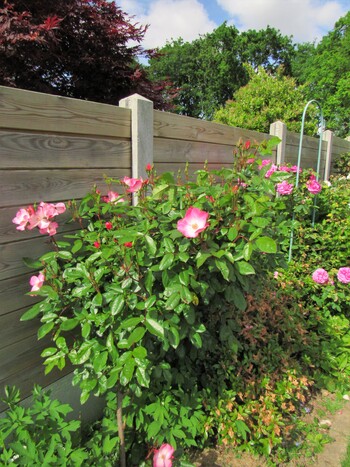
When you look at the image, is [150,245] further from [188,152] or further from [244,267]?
[188,152]

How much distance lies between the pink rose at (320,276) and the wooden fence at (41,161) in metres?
1.70

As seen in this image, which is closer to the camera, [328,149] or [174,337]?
[174,337]

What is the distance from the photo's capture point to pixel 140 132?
205 cm

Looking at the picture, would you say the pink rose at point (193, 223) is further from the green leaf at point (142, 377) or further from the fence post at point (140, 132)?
the fence post at point (140, 132)

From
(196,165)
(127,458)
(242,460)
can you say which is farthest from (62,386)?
(196,165)

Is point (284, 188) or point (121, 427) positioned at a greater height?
point (284, 188)

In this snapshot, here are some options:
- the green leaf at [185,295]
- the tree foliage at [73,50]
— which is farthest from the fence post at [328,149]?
the green leaf at [185,295]

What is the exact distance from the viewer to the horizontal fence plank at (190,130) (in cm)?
224

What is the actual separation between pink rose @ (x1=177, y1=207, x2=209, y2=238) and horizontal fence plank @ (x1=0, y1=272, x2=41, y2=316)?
85 centimetres

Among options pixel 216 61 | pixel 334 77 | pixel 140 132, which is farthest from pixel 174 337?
pixel 216 61

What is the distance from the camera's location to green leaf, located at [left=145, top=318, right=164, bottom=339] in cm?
121

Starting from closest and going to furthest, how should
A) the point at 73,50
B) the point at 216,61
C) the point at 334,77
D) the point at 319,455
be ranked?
the point at 319,455 < the point at 73,50 < the point at 334,77 < the point at 216,61

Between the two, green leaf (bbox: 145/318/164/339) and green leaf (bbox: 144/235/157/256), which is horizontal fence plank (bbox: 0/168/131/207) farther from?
green leaf (bbox: 145/318/164/339)

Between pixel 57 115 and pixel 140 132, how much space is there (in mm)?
555
